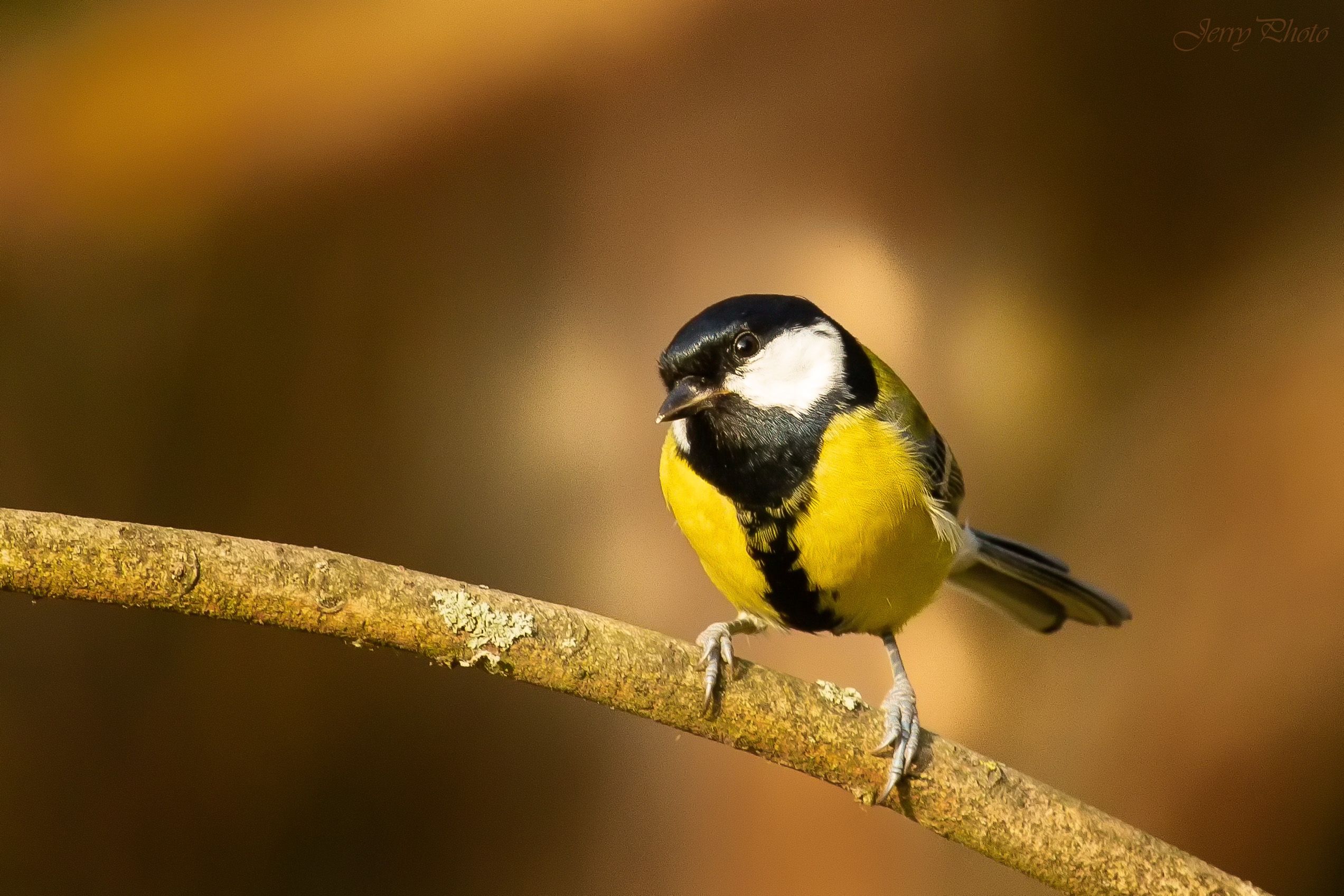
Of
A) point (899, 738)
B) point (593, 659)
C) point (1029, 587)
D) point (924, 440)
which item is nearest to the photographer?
point (593, 659)

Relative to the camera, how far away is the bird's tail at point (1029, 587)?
1.33 meters

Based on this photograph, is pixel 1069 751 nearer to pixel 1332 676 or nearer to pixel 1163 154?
pixel 1332 676

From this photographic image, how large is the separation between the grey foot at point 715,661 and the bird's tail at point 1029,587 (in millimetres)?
501

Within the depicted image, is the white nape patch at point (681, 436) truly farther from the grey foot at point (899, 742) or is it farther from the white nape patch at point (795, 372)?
the grey foot at point (899, 742)

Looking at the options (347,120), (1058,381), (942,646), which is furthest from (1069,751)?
(347,120)

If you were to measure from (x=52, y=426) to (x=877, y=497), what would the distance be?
942 millimetres

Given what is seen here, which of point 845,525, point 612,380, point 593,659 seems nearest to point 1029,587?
point 845,525

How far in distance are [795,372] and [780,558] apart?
0.18 meters

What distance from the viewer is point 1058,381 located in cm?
144

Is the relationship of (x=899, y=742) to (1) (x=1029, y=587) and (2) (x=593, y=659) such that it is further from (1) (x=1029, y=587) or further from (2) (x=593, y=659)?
(1) (x=1029, y=587)

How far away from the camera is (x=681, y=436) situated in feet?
3.43
